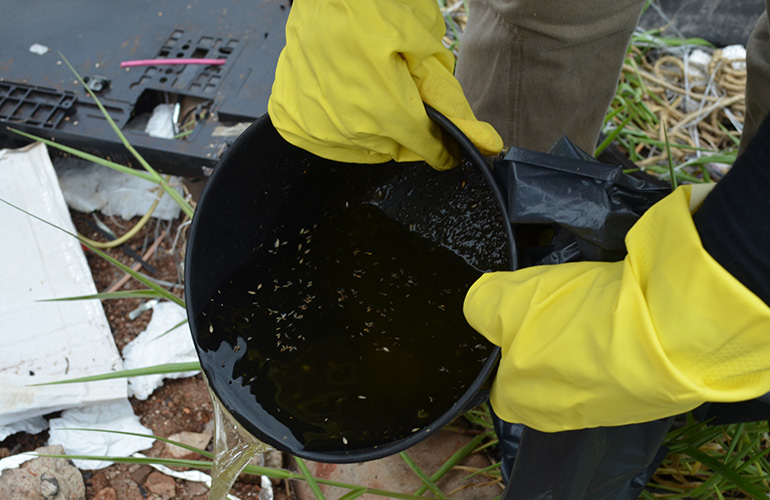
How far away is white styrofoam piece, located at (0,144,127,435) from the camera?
3.99ft

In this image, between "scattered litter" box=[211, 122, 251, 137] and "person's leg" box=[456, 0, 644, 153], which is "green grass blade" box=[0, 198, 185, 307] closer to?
"scattered litter" box=[211, 122, 251, 137]

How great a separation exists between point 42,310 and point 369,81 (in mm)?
978

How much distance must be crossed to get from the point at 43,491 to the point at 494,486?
0.83 meters

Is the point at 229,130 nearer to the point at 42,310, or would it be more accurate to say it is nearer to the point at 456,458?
the point at 42,310

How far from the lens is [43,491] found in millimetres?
1111

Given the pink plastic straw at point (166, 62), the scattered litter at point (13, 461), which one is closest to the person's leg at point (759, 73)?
the pink plastic straw at point (166, 62)

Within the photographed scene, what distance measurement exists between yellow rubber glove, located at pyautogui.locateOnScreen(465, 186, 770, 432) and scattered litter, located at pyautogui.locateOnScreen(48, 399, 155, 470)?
2.94ft

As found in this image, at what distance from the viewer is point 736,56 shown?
175 cm

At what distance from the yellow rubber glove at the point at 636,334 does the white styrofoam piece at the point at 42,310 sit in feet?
3.07

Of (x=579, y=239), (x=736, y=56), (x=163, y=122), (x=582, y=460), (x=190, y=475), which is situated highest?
(x=579, y=239)

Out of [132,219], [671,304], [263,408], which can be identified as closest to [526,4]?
[671,304]

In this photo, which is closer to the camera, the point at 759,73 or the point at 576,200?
the point at 576,200

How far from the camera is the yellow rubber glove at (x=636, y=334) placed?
495mm

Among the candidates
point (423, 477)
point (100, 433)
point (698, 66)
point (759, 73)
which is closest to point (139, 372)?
point (100, 433)
